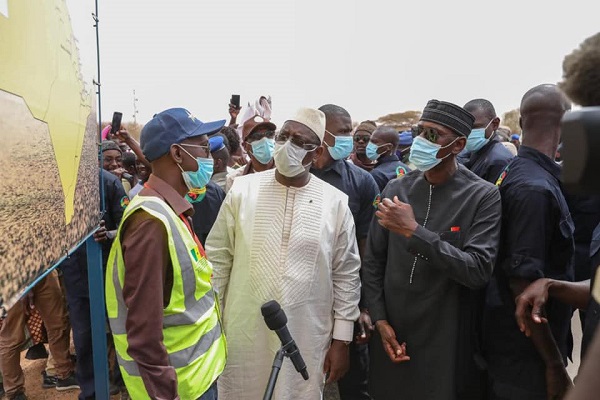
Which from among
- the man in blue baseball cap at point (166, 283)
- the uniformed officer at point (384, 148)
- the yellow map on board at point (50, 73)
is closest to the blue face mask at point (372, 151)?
the uniformed officer at point (384, 148)

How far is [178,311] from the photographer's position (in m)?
1.81

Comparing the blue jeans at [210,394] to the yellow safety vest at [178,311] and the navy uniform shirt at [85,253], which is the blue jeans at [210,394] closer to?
the yellow safety vest at [178,311]

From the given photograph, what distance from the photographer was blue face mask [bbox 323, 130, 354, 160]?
3.74 meters

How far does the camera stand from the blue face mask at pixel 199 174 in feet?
6.81

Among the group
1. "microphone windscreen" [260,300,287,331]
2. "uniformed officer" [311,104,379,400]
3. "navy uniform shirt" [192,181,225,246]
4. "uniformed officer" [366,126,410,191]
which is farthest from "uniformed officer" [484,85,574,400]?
"uniformed officer" [366,126,410,191]

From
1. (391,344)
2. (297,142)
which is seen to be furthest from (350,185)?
(391,344)

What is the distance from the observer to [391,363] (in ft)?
8.01

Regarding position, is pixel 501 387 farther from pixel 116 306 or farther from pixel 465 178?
pixel 116 306

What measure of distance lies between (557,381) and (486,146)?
7.55 feet

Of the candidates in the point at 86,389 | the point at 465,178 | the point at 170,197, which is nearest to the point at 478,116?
the point at 465,178

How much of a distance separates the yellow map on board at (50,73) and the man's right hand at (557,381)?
7.86 feet

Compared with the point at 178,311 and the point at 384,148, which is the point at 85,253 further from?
the point at 384,148

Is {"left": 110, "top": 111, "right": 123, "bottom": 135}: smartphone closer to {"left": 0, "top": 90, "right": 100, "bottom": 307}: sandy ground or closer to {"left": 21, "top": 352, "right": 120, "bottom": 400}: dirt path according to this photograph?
{"left": 0, "top": 90, "right": 100, "bottom": 307}: sandy ground

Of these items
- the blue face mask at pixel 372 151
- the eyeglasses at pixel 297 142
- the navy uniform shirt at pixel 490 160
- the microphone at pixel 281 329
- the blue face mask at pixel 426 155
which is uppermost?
the blue face mask at pixel 426 155
